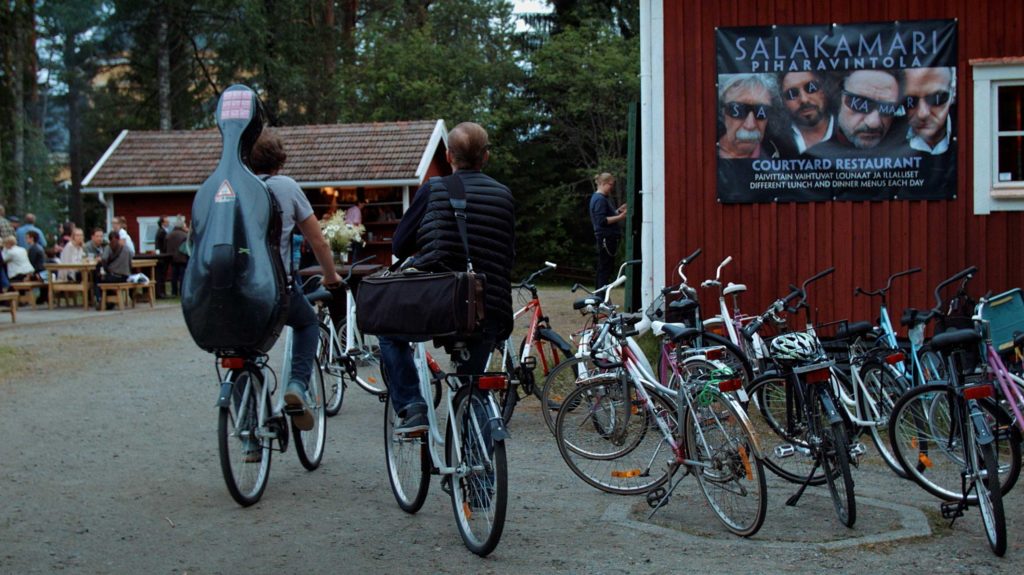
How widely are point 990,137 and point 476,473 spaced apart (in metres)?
6.86

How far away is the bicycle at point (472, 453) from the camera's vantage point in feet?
17.6

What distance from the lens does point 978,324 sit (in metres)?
7.19

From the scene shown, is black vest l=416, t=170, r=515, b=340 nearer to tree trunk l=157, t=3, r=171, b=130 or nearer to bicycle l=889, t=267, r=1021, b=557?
bicycle l=889, t=267, r=1021, b=557

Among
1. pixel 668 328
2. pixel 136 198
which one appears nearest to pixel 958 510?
pixel 668 328

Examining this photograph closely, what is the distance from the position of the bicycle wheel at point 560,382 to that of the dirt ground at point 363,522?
1.04ft

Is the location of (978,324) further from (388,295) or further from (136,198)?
(136,198)

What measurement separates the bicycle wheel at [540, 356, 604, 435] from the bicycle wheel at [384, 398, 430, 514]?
1506 millimetres

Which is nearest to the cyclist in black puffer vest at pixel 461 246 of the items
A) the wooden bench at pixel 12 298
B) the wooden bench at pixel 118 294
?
the wooden bench at pixel 12 298

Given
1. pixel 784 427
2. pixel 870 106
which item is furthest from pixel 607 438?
pixel 870 106

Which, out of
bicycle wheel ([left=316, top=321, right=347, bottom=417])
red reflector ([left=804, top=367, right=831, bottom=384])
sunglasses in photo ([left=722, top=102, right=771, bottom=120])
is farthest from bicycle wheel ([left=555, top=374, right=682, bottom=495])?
sunglasses in photo ([left=722, top=102, right=771, bottom=120])

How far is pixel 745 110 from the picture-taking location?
1086 centimetres

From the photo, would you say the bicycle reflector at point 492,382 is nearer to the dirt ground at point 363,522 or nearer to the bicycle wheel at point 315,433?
the dirt ground at point 363,522

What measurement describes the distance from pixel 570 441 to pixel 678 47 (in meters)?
5.10

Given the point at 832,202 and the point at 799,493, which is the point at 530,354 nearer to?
the point at 832,202
